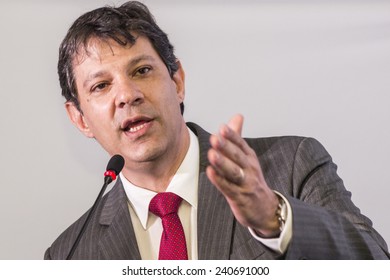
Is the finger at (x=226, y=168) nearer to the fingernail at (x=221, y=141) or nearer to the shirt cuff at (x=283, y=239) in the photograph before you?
the fingernail at (x=221, y=141)

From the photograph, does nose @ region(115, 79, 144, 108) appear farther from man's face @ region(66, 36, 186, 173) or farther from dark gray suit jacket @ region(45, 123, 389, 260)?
dark gray suit jacket @ region(45, 123, 389, 260)

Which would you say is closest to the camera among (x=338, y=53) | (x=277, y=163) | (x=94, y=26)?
(x=277, y=163)

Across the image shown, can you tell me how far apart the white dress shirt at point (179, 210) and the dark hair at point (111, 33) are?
1.12 feet

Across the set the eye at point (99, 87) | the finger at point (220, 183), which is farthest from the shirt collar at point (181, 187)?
the finger at point (220, 183)

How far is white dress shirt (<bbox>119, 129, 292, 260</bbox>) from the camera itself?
2.34 meters

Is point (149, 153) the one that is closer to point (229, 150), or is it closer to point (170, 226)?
point (170, 226)

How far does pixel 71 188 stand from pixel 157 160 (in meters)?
0.42

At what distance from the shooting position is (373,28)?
270 cm

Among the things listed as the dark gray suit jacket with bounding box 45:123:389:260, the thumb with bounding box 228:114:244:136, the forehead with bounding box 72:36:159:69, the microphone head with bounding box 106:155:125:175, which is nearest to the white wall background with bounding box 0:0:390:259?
the dark gray suit jacket with bounding box 45:123:389:260

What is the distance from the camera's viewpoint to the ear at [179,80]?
2660mm

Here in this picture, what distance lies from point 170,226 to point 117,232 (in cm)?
20

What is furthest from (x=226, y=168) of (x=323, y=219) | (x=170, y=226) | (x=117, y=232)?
(x=117, y=232)
